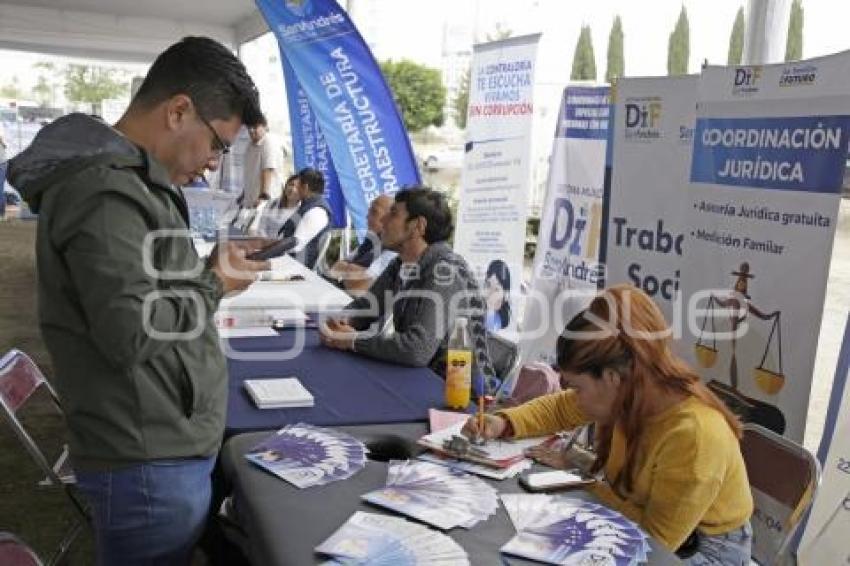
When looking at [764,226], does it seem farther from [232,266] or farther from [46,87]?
[46,87]

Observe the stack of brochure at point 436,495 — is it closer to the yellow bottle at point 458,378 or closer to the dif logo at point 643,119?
the yellow bottle at point 458,378

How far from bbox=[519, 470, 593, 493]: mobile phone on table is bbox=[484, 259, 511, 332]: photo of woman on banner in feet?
7.34

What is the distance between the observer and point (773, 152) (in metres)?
2.08

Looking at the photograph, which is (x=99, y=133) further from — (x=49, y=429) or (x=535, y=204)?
(x=535, y=204)

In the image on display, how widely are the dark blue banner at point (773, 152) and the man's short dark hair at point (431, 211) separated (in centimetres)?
83

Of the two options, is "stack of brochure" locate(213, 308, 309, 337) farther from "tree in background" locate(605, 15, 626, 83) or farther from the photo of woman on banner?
"tree in background" locate(605, 15, 626, 83)

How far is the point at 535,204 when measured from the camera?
8.27 meters

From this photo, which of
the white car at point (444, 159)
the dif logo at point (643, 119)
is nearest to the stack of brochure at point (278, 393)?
the dif logo at point (643, 119)

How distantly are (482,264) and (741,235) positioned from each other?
2059 mm

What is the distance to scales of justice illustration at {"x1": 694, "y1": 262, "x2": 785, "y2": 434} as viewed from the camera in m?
2.05

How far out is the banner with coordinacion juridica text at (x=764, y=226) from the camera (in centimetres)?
193

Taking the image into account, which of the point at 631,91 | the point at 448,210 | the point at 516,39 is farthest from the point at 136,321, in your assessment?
the point at 516,39

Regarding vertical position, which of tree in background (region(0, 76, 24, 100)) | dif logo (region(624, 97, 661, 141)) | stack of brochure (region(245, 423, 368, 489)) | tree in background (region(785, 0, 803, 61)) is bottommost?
stack of brochure (region(245, 423, 368, 489))

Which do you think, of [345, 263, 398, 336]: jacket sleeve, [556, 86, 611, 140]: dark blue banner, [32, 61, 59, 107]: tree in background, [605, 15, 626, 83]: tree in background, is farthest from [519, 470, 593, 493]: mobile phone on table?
[32, 61, 59, 107]: tree in background
